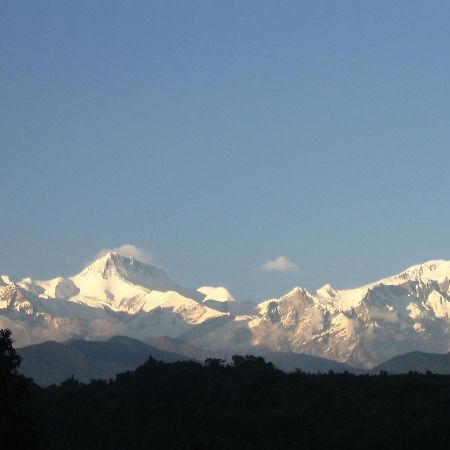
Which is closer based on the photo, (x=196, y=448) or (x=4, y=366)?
(x=4, y=366)

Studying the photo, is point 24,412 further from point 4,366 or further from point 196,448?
point 196,448

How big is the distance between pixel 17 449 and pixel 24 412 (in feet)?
10.9

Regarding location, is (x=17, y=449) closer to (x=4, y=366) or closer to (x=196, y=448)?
(x=4, y=366)

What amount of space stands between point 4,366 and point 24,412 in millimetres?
3571

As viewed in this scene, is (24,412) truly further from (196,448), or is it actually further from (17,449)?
(196,448)

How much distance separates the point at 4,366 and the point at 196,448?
62.3 feet

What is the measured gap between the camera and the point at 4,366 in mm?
93938

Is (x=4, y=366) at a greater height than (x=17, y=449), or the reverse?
(x=4, y=366)

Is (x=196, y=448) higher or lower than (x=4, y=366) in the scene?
lower

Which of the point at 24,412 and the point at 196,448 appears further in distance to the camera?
the point at 196,448

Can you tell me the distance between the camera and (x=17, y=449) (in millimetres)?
91250

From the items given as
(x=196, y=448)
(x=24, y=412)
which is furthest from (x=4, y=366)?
(x=196, y=448)

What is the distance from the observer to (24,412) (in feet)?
308
